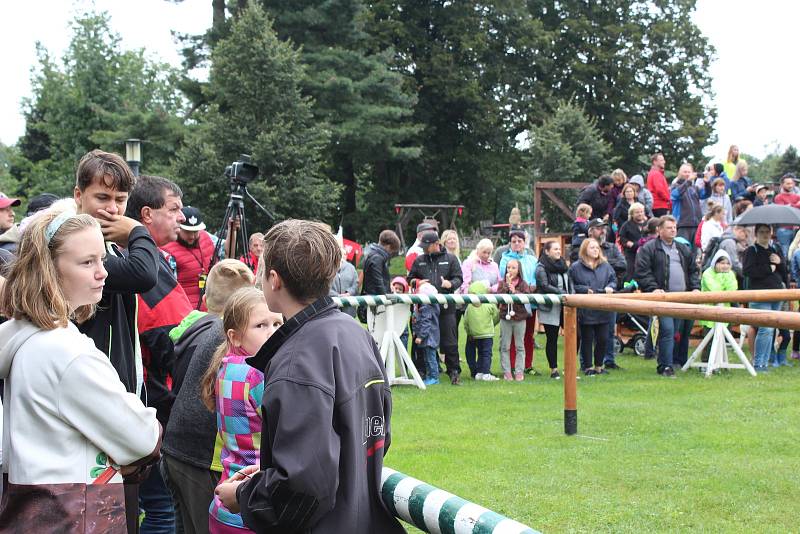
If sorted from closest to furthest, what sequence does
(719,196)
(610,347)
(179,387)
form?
(179,387) < (610,347) < (719,196)

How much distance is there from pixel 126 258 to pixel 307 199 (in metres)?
26.2

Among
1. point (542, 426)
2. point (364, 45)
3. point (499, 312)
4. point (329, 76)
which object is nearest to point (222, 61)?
point (329, 76)

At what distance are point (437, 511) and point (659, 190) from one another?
1741 centimetres

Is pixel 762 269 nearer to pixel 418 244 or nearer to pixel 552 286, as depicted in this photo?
pixel 552 286

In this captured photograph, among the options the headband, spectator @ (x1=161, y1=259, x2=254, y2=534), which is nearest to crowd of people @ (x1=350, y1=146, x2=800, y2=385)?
spectator @ (x1=161, y1=259, x2=254, y2=534)

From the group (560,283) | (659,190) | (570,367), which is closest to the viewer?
(570,367)

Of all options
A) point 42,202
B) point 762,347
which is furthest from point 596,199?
point 42,202

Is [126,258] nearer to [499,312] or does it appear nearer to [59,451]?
[59,451]

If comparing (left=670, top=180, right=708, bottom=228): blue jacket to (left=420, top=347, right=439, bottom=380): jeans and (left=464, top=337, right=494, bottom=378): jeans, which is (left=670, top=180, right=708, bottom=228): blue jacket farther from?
(left=420, top=347, right=439, bottom=380): jeans

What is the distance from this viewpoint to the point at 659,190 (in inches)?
739

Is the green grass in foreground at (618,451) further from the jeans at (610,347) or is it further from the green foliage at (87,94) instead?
the green foliage at (87,94)

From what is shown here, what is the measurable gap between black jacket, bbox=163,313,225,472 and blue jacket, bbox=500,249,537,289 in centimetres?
927

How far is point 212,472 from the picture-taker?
12.5 ft

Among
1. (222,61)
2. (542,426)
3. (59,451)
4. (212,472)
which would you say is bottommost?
(542,426)
